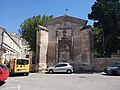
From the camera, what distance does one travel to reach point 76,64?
32.7 m

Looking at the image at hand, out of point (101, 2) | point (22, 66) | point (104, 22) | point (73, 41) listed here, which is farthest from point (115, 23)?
point (22, 66)

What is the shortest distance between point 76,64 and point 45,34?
7.07m

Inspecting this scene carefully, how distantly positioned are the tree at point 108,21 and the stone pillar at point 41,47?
855 cm

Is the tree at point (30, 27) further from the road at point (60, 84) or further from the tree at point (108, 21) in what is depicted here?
the road at point (60, 84)

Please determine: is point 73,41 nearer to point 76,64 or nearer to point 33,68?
point 76,64

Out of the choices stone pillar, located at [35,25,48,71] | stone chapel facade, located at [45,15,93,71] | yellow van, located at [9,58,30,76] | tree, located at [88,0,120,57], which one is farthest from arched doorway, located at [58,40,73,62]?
yellow van, located at [9,58,30,76]

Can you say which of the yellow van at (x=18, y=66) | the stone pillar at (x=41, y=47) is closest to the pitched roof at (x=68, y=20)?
the stone pillar at (x=41, y=47)

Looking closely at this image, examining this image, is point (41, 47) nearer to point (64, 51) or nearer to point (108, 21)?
point (64, 51)

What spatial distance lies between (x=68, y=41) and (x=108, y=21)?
23.4 feet

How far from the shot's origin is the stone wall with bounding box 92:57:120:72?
30558 millimetres

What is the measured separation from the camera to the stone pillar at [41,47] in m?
32.5

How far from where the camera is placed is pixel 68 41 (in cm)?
3375

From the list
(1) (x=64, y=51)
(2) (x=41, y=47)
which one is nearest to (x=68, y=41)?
(1) (x=64, y=51)

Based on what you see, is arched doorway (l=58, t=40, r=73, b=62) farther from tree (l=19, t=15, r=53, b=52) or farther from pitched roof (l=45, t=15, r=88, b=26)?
tree (l=19, t=15, r=53, b=52)
